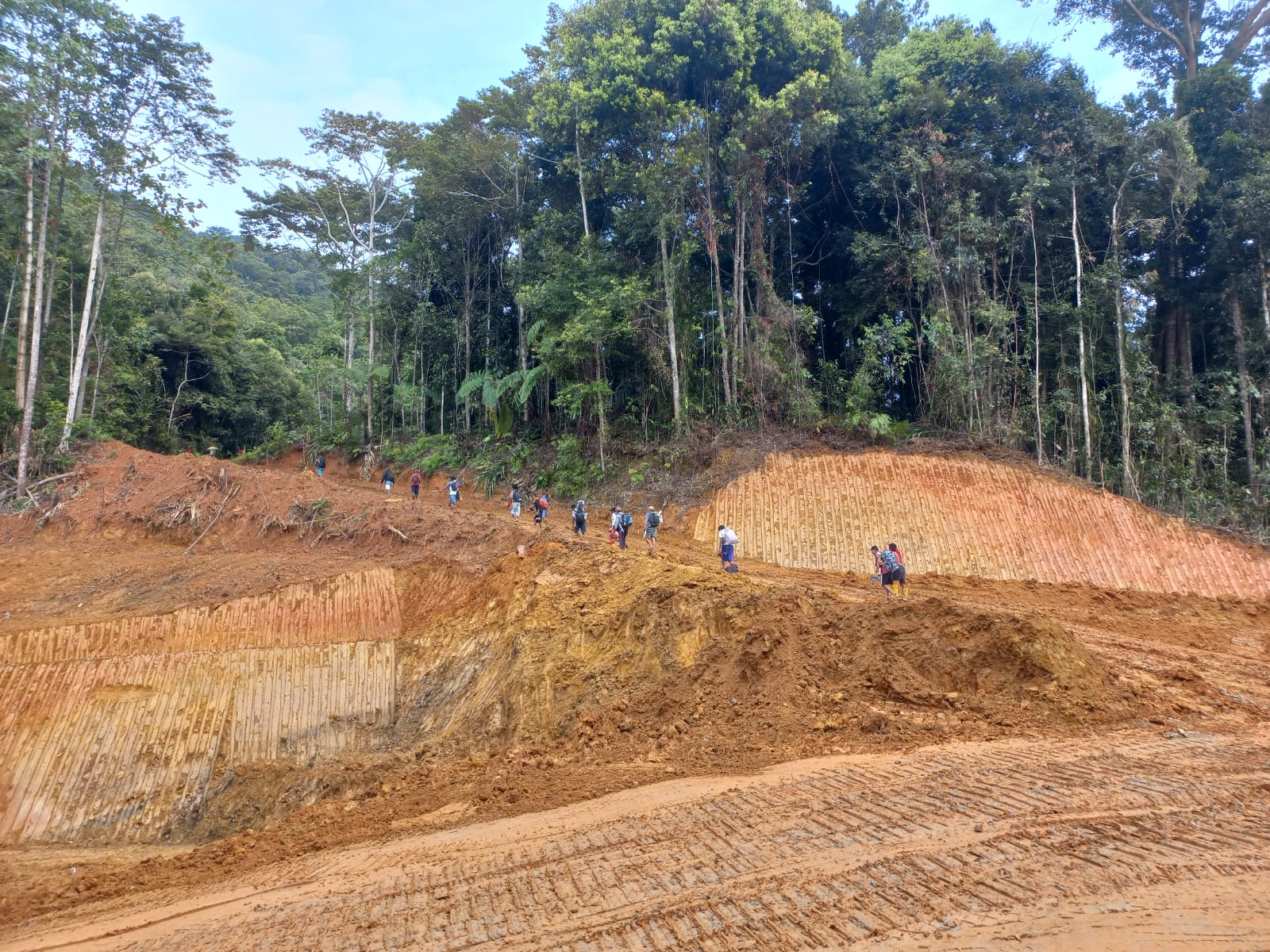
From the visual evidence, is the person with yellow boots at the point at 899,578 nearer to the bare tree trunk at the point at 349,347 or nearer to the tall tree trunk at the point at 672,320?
the tall tree trunk at the point at 672,320

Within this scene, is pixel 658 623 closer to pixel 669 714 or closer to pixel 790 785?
pixel 669 714

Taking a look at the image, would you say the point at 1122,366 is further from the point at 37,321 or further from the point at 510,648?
the point at 37,321

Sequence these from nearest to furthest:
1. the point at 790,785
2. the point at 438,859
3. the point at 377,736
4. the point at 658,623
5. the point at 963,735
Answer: the point at 438,859
the point at 790,785
the point at 963,735
the point at 658,623
the point at 377,736

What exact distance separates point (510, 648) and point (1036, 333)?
58.5 ft

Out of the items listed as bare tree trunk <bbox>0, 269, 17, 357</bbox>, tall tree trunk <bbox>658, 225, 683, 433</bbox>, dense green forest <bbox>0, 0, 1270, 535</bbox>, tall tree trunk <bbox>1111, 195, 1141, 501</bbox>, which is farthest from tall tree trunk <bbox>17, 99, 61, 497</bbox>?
tall tree trunk <bbox>1111, 195, 1141, 501</bbox>

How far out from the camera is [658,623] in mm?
10227

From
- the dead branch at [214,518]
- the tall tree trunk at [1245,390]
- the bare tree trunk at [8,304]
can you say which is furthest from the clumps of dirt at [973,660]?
the bare tree trunk at [8,304]

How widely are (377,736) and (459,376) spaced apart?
20.6 m

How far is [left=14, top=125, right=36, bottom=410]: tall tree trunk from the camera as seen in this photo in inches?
762

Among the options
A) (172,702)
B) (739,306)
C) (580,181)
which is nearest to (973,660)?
(172,702)

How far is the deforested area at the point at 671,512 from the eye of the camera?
221 inches

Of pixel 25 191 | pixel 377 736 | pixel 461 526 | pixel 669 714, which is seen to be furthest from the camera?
pixel 25 191

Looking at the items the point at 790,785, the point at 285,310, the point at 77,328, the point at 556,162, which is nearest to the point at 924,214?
the point at 556,162

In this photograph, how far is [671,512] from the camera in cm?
1897
